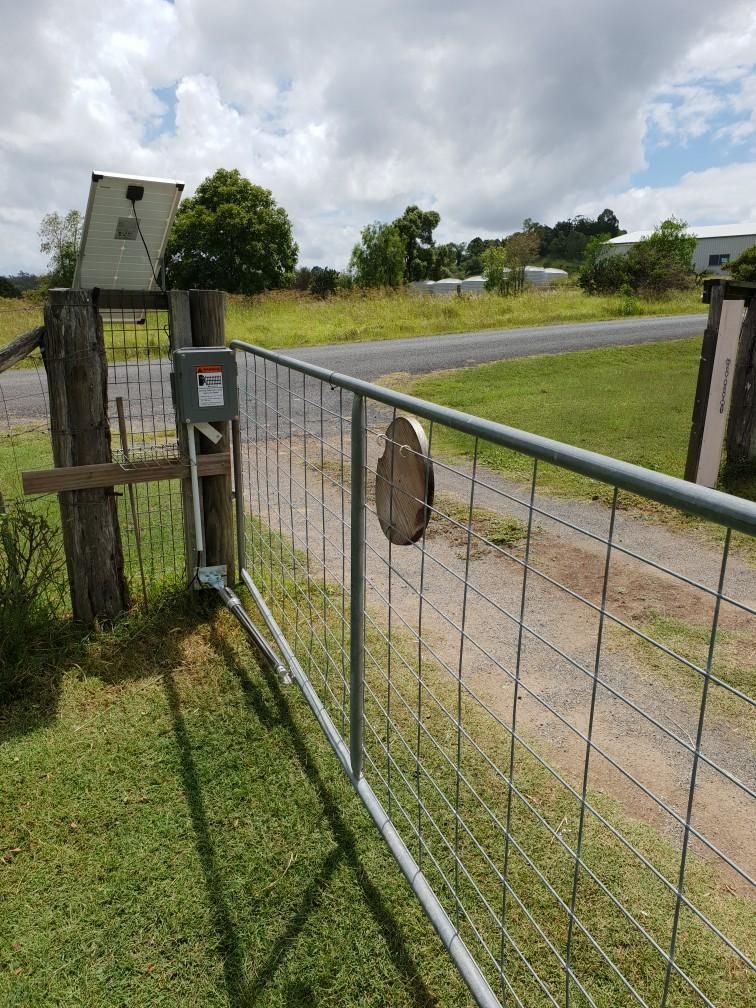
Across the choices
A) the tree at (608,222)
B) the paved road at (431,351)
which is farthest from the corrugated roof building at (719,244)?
the paved road at (431,351)

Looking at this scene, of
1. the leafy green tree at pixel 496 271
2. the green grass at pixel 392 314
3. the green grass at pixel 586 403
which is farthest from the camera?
the leafy green tree at pixel 496 271

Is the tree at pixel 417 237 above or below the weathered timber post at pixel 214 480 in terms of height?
above

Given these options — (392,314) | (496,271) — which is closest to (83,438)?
Result: (392,314)

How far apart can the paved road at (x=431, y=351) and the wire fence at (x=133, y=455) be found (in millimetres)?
98

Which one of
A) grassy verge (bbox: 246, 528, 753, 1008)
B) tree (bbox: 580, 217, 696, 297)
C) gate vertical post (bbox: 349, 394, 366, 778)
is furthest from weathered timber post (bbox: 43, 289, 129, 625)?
tree (bbox: 580, 217, 696, 297)

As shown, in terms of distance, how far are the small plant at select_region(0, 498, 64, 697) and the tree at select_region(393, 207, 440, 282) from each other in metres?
56.6

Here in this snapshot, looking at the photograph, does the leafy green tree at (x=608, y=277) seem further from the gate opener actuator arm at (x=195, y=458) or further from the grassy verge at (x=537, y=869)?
the grassy verge at (x=537, y=869)

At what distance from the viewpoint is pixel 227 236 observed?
41.4 meters

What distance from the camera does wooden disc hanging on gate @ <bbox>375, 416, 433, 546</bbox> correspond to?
2.15m

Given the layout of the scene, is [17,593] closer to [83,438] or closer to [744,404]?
[83,438]

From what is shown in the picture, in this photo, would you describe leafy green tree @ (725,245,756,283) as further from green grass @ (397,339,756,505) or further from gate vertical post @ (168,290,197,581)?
gate vertical post @ (168,290,197,581)

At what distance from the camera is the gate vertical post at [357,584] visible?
2461mm

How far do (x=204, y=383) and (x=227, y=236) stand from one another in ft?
135

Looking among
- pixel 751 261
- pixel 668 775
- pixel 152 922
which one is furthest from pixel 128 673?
pixel 751 261
